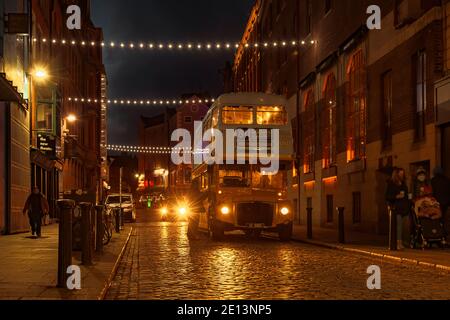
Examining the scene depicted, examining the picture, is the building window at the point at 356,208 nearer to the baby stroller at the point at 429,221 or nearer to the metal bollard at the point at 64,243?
the baby stroller at the point at 429,221

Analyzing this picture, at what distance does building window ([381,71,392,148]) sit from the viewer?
23331mm

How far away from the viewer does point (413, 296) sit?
9164 mm

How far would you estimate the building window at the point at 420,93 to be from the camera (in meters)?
20.4

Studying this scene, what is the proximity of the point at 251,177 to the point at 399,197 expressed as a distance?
6.23 meters

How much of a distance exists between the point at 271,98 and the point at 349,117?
606cm

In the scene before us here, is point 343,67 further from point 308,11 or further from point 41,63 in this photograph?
point 41,63

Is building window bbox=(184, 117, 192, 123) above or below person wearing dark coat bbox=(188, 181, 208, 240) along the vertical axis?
above

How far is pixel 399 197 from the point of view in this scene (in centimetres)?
1634

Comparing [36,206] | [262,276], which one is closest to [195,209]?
[36,206]

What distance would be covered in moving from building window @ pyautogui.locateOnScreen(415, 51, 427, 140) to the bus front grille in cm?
507

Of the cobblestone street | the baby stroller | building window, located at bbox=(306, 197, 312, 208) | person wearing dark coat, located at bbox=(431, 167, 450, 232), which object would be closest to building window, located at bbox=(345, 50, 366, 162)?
building window, located at bbox=(306, 197, 312, 208)

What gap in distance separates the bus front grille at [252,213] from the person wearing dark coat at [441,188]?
20.2 feet

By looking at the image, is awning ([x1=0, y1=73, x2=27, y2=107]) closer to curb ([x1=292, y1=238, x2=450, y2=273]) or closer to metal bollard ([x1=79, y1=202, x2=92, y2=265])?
metal bollard ([x1=79, y1=202, x2=92, y2=265])

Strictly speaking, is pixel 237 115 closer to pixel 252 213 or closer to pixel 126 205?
pixel 252 213
